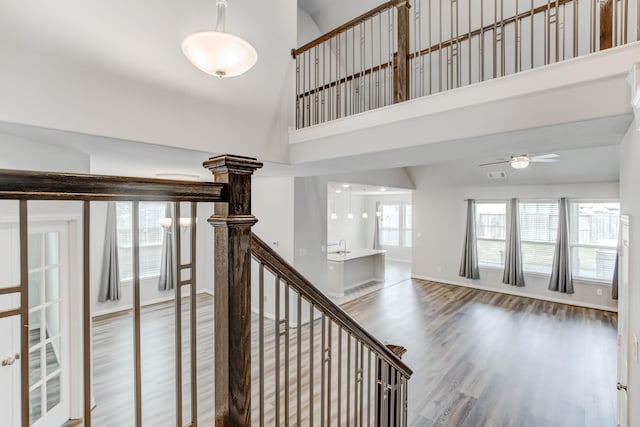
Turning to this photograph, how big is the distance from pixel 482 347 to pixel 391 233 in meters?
7.44

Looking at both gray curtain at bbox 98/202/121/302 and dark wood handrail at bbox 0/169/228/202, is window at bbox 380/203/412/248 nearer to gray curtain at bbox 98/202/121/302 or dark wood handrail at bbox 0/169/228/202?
gray curtain at bbox 98/202/121/302

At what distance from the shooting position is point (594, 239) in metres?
6.31

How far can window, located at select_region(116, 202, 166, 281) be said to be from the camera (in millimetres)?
6539

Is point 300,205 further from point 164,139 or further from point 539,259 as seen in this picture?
point 539,259

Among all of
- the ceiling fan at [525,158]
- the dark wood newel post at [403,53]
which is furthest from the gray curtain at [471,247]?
the dark wood newel post at [403,53]

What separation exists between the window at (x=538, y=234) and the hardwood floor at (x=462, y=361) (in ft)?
2.93

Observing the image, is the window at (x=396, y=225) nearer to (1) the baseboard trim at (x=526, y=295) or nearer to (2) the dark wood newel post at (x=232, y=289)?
(1) the baseboard trim at (x=526, y=295)

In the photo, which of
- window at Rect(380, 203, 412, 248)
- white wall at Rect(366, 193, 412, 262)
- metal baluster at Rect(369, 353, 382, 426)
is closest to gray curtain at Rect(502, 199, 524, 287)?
white wall at Rect(366, 193, 412, 262)

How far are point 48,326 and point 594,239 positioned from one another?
873 cm

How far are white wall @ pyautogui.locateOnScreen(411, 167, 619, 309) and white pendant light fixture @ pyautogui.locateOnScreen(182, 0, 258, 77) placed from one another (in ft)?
21.1

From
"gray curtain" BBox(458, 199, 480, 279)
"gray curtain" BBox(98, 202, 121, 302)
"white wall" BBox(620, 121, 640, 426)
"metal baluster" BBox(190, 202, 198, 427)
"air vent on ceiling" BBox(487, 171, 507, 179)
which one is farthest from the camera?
"gray curtain" BBox(458, 199, 480, 279)

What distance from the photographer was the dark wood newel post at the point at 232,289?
3.21 feet

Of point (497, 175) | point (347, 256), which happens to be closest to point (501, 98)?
point (497, 175)

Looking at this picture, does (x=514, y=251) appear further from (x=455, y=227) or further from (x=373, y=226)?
(x=373, y=226)
